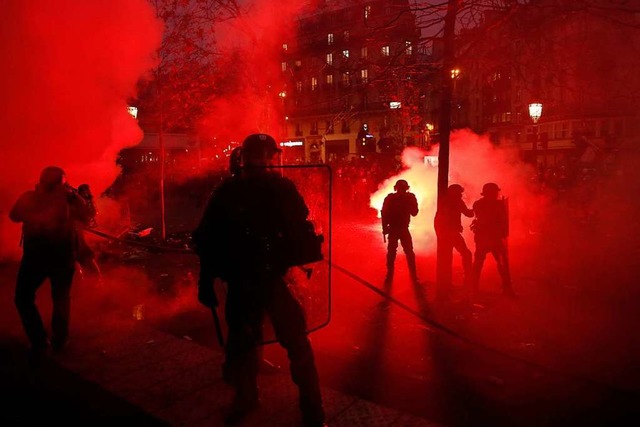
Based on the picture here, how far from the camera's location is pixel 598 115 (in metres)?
33.1

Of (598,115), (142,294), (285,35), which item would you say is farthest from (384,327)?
(598,115)

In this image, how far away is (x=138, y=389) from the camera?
141 inches

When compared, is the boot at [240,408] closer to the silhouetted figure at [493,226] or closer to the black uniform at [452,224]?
the black uniform at [452,224]

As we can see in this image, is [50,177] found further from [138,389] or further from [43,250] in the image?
[138,389]

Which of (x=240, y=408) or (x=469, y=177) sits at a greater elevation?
(x=469, y=177)

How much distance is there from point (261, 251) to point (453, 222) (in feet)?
13.1

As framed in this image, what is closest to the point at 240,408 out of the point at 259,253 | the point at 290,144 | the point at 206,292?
the point at 206,292

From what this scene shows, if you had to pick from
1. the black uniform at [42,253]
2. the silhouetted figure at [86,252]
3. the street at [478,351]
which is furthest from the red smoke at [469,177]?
the black uniform at [42,253]

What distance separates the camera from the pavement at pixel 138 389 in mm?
3148

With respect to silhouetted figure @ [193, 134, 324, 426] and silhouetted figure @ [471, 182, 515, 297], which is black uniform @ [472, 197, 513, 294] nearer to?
silhouetted figure @ [471, 182, 515, 297]

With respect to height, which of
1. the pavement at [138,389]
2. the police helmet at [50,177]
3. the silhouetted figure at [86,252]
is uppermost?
the police helmet at [50,177]

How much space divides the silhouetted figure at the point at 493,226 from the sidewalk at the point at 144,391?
3230 millimetres

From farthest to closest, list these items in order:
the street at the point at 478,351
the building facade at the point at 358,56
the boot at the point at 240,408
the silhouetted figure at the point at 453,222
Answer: the building facade at the point at 358,56
the silhouetted figure at the point at 453,222
the street at the point at 478,351
the boot at the point at 240,408

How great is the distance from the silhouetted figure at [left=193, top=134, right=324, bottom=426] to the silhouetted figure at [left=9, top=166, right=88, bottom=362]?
1974 mm
